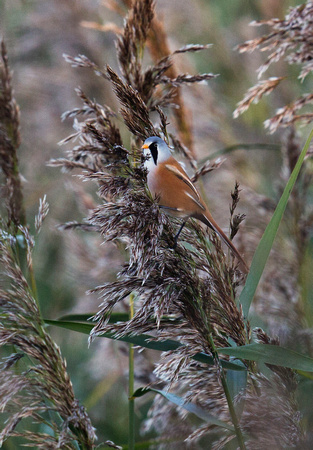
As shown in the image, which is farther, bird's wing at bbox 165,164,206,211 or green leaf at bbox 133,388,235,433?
bird's wing at bbox 165,164,206,211

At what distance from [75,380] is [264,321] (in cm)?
130

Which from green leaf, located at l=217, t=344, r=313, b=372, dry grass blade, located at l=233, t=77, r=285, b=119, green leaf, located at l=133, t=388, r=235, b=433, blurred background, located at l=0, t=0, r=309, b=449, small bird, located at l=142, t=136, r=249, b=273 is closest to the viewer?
green leaf, located at l=217, t=344, r=313, b=372

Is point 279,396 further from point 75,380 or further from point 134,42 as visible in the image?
point 75,380

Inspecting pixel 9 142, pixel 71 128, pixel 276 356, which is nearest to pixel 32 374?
pixel 276 356

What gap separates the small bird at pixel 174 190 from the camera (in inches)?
52.5

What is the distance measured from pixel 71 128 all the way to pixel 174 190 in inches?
95.3

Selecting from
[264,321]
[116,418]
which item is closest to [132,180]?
[264,321]

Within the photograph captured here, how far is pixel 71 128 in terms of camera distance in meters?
3.65

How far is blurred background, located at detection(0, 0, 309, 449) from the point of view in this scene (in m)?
2.61

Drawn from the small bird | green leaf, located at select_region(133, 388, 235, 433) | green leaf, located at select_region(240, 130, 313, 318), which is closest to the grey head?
the small bird

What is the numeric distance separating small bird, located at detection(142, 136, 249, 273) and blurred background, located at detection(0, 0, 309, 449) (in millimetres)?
807

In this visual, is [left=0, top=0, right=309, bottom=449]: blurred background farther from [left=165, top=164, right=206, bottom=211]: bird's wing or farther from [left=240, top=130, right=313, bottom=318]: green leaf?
[left=240, top=130, right=313, bottom=318]: green leaf

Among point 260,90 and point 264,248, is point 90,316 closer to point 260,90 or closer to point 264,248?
point 264,248

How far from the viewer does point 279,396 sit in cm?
124
